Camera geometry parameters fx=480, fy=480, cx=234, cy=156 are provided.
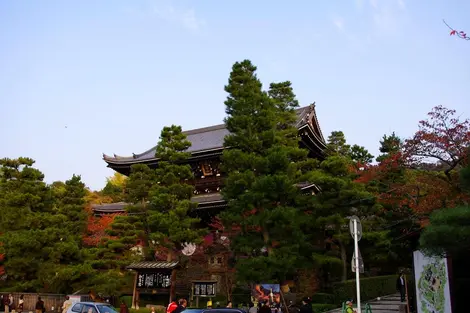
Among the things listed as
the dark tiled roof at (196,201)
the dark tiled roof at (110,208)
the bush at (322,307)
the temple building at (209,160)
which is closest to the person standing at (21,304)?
the dark tiled roof at (196,201)

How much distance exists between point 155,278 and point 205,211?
7.73 m

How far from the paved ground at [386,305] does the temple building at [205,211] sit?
25.6ft

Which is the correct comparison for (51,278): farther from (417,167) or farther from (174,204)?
(417,167)

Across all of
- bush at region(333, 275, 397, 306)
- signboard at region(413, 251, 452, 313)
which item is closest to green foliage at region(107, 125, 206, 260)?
bush at region(333, 275, 397, 306)

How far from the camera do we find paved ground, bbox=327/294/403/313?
22.1 m

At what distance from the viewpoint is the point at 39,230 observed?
2953 centimetres

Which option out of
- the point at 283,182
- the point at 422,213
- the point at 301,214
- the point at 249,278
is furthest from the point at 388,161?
the point at 249,278

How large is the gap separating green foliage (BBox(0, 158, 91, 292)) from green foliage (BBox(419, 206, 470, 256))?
2255 cm

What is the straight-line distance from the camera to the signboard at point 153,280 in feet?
88.6

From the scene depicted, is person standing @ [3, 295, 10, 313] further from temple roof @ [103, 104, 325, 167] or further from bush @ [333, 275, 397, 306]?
bush @ [333, 275, 397, 306]

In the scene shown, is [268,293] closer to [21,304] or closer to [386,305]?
[386,305]

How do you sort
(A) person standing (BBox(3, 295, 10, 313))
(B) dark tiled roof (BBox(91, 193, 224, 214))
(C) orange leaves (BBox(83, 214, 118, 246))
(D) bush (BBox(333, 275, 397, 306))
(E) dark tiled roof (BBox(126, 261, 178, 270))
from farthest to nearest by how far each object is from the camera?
(C) orange leaves (BBox(83, 214, 118, 246)), (B) dark tiled roof (BBox(91, 193, 224, 214)), (A) person standing (BBox(3, 295, 10, 313)), (E) dark tiled roof (BBox(126, 261, 178, 270)), (D) bush (BBox(333, 275, 397, 306))

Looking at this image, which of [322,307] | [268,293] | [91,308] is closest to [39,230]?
[91,308]

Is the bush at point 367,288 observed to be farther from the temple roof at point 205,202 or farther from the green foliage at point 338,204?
the temple roof at point 205,202
